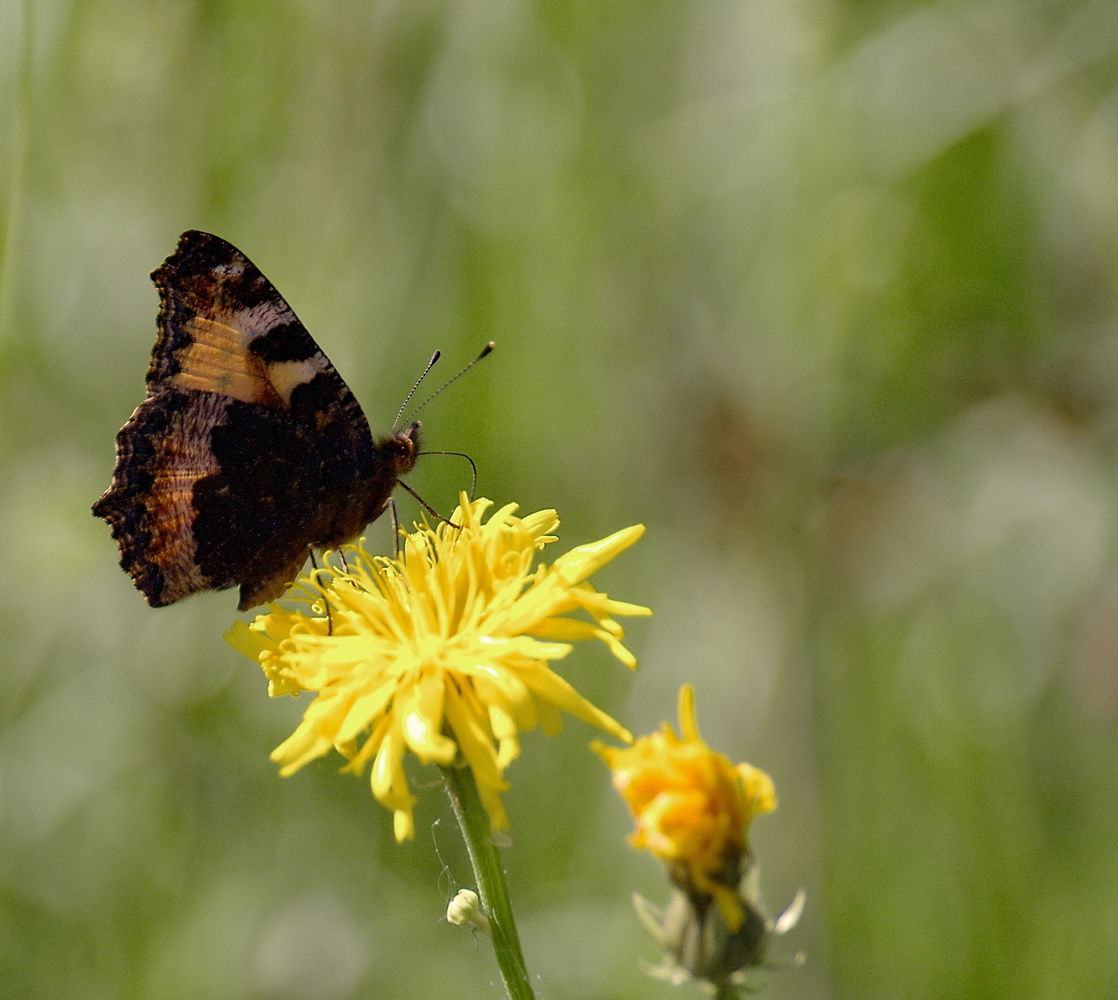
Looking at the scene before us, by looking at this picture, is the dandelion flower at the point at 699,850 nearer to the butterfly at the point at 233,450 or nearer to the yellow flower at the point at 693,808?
the yellow flower at the point at 693,808

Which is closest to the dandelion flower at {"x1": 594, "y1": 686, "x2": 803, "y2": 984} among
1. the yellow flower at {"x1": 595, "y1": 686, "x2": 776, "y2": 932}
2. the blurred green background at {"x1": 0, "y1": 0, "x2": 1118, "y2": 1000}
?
the yellow flower at {"x1": 595, "y1": 686, "x2": 776, "y2": 932}

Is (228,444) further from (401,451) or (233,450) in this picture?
(401,451)

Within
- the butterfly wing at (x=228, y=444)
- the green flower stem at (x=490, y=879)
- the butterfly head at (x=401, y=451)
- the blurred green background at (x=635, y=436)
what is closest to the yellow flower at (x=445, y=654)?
the green flower stem at (x=490, y=879)

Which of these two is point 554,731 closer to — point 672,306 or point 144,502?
point 144,502

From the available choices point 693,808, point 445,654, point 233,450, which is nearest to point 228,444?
point 233,450

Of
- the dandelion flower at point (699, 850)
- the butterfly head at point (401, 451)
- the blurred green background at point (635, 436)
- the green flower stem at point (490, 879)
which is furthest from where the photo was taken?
the blurred green background at point (635, 436)
